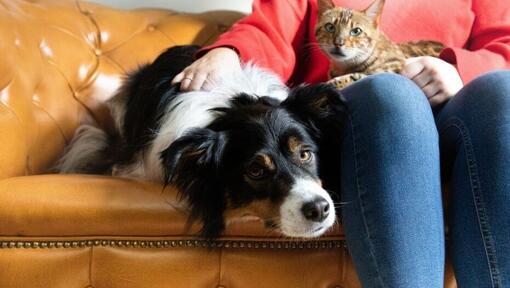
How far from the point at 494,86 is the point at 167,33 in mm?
1333

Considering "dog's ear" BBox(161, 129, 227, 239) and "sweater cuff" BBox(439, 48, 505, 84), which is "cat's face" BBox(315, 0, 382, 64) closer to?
"sweater cuff" BBox(439, 48, 505, 84)

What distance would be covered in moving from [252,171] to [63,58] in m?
0.96

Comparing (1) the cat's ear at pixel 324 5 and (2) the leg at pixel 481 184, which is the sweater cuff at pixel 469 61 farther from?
(1) the cat's ear at pixel 324 5

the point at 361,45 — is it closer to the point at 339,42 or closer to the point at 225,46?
the point at 339,42

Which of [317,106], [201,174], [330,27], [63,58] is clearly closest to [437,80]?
[317,106]

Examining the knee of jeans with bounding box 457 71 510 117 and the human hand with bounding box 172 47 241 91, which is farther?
the human hand with bounding box 172 47 241 91

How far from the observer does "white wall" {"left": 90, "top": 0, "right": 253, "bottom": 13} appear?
223cm

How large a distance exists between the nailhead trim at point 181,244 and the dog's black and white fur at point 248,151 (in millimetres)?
43

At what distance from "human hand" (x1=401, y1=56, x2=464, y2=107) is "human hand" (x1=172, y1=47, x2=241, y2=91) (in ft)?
1.75

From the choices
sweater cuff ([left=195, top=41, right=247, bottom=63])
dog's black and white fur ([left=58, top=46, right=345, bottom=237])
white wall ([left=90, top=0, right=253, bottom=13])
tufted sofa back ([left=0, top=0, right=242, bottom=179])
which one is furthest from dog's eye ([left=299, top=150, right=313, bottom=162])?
white wall ([left=90, top=0, right=253, bottom=13])

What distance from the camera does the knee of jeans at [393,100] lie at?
3.52 ft

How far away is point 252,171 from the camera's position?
1.17m

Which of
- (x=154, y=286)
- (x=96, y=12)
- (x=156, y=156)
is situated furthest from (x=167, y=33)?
(x=154, y=286)

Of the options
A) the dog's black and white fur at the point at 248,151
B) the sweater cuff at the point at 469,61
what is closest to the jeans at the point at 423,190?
the dog's black and white fur at the point at 248,151
